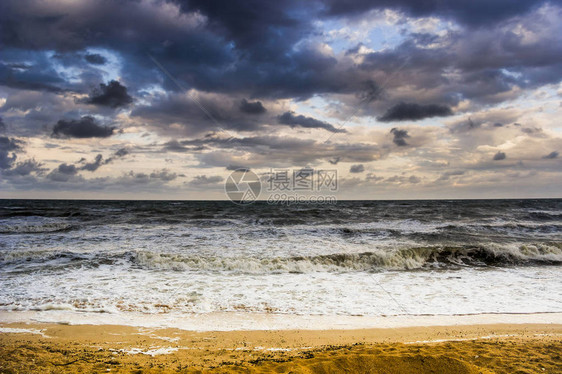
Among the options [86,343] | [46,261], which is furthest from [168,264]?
[86,343]

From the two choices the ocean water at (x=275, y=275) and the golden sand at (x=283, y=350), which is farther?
the ocean water at (x=275, y=275)

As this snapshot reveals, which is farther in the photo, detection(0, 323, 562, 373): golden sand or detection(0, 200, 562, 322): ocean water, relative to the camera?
detection(0, 200, 562, 322): ocean water

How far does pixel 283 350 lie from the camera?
5.07 metres

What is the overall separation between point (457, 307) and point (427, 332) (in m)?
2.06

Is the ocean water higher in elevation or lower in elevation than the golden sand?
lower

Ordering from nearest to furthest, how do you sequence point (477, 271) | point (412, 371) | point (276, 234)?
point (412, 371), point (477, 271), point (276, 234)

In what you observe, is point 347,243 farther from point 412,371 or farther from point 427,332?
point 412,371

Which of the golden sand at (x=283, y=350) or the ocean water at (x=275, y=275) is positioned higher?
the golden sand at (x=283, y=350)

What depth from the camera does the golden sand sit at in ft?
13.6

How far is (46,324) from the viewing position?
250 inches

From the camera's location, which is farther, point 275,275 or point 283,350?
point 275,275

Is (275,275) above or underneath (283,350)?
underneath

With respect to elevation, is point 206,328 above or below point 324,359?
below

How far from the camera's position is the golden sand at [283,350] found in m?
4.14
